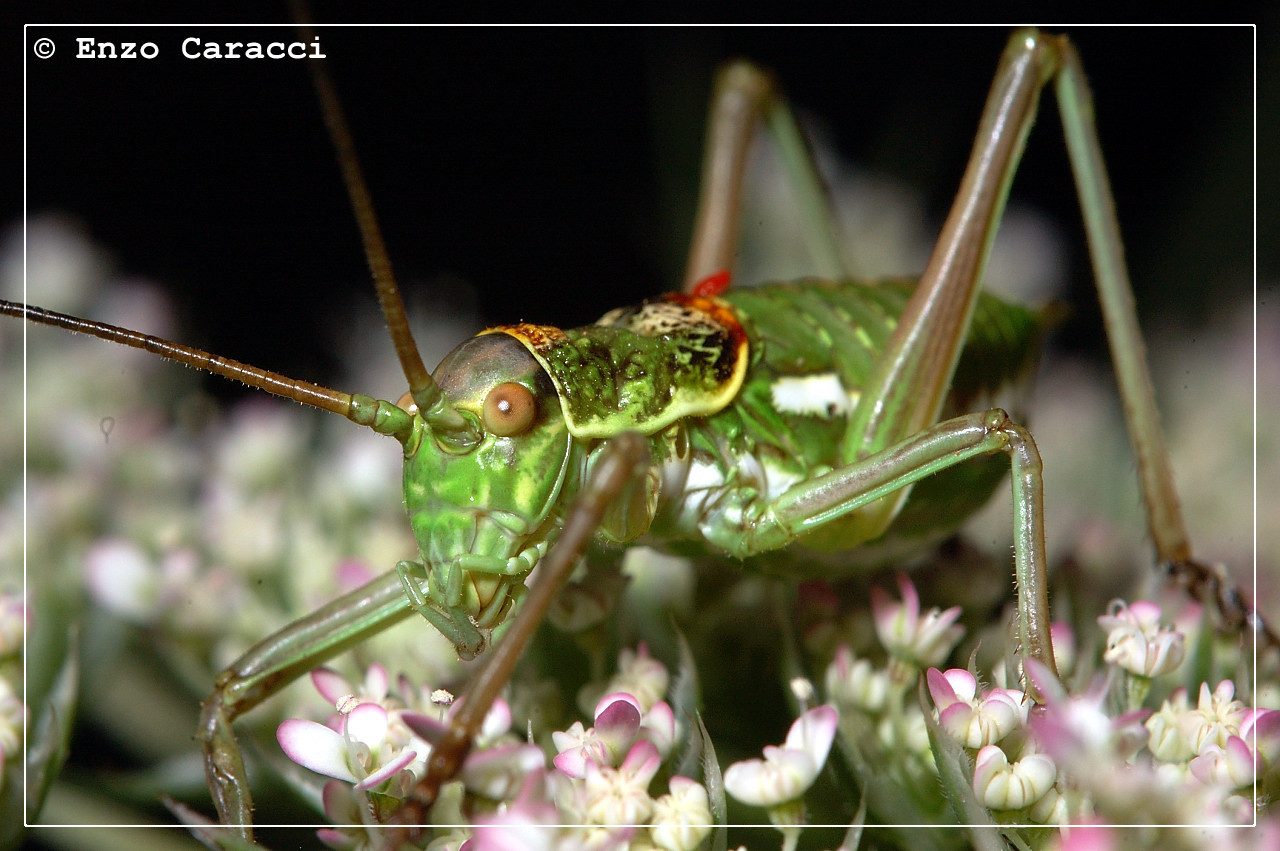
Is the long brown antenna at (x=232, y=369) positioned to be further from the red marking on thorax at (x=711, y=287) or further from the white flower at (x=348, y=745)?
the red marking on thorax at (x=711, y=287)

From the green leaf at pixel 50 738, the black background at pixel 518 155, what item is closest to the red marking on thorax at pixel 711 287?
the black background at pixel 518 155

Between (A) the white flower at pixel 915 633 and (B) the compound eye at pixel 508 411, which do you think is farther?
(A) the white flower at pixel 915 633

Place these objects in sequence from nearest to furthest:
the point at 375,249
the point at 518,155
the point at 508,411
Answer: the point at 375,249 < the point at 508,411 < the point at 518,155

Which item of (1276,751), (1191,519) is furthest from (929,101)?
(1276,751)

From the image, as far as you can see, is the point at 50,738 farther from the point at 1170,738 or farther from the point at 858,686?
the point at 1170,738

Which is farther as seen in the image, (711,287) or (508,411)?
(711,287)

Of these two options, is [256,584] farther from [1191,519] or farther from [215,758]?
[1191,519]

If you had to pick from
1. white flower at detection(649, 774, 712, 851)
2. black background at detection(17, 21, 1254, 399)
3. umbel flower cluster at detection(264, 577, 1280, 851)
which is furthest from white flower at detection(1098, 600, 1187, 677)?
black background at detection(17, 21, 1254, 399)

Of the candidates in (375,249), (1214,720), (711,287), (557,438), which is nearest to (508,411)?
(557,438)
